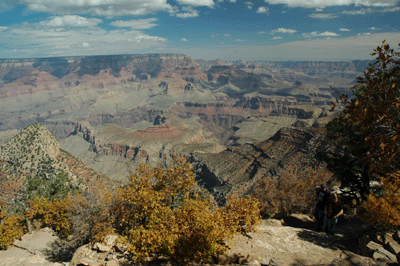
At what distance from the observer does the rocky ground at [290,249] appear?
1110 centimetres

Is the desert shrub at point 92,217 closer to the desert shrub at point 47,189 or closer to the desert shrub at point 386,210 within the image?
the desert shrub at point 47,189

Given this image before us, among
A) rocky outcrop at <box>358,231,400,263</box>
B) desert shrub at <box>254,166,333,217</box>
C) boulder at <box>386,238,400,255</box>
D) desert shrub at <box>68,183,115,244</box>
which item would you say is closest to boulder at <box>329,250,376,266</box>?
rocky outcrop at <box>358,231,400,263</box>

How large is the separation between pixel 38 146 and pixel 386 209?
65.8 metres

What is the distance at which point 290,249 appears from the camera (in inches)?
502

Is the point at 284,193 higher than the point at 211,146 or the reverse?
higher

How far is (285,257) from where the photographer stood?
1180cm

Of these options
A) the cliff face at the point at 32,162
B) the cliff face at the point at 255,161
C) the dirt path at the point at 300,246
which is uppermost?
the dirt path at the point at 300,246

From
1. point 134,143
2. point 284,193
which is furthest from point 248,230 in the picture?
point 134,143

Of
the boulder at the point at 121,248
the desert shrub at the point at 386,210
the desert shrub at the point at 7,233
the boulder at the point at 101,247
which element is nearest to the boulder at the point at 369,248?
the desert shrub at the point at 386,210

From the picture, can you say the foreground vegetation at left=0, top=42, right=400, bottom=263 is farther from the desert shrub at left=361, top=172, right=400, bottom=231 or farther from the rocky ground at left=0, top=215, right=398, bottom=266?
the rocky ground at left=0, top=215, right=398, bottom=266

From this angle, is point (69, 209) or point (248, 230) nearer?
point (248, 230)

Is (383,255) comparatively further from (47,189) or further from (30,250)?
(47,189)

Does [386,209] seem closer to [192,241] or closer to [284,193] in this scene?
[192,241]

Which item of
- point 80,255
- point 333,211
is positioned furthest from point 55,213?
point 333,211
